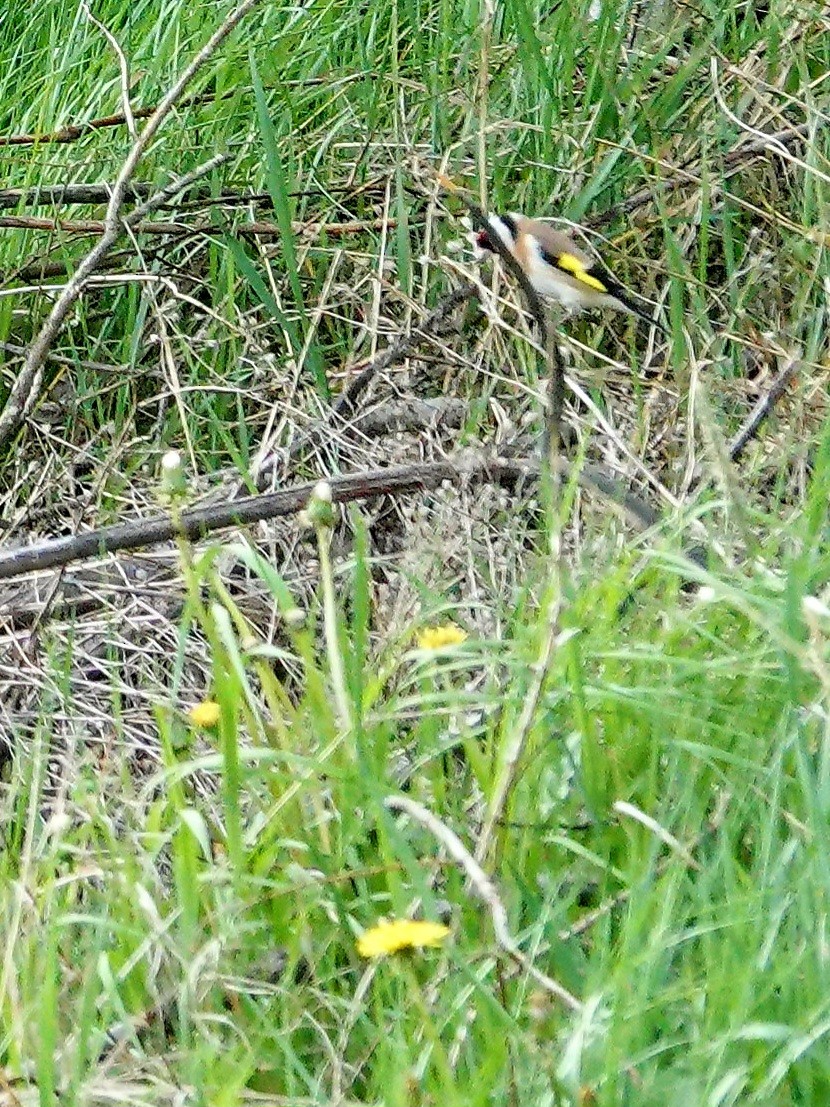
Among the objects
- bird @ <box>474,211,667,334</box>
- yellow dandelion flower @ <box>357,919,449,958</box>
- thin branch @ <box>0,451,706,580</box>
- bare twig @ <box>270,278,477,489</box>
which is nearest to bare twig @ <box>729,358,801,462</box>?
thin branch @ <box>0,451,706,580</box>

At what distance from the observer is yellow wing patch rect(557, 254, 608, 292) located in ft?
11.4

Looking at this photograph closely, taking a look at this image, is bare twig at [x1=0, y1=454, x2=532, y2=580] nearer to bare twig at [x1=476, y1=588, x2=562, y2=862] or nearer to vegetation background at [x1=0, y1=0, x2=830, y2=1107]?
vegetation background at [x1=0, y1=0, x2=830, y2=1107]

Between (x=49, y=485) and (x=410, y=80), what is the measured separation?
4.70 ft

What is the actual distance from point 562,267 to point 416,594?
3.55ft

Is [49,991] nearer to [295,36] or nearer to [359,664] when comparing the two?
[359,664]

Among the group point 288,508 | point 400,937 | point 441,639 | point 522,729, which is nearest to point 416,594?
point 288,508

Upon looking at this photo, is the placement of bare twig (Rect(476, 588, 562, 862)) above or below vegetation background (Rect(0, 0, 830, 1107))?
above

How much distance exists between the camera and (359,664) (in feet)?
6.47

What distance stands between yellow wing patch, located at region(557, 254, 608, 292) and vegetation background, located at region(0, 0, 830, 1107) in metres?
0.15

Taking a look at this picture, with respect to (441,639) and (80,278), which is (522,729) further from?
(80,278)

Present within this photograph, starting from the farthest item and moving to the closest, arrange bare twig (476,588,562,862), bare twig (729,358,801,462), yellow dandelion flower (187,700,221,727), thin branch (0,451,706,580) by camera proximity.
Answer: bare twig (729,358,801,462)
thin branch (0,451,706,580)
yellow dandelion flower (187,700,221,727)
bare twig (476,588,562,862)

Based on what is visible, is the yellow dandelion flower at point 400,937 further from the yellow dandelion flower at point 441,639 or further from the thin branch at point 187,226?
the thin branch at point 187,226

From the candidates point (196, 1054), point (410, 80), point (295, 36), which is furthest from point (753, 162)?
point (196, 1054)

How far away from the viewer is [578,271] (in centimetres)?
348
